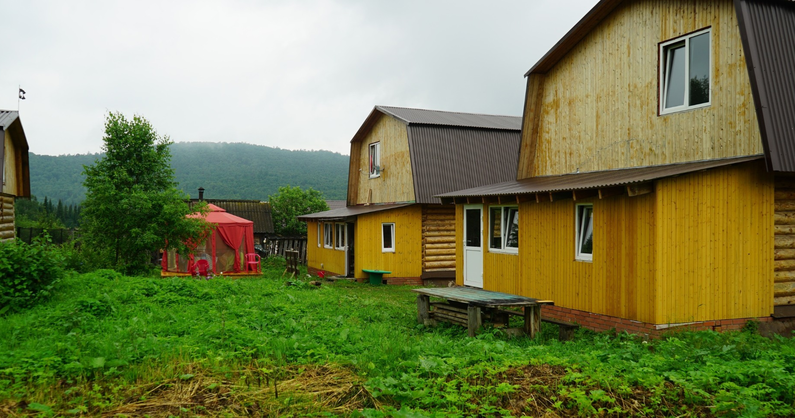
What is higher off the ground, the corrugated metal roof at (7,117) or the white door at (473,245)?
the corrugated metal roof at (7,117)

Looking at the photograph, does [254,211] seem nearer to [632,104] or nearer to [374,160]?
[374,160]

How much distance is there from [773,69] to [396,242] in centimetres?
1382

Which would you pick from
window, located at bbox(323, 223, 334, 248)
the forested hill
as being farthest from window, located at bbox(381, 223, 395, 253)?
the forested hill

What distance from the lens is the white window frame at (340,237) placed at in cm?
2356

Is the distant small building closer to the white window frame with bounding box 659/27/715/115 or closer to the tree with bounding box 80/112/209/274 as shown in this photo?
the tree with bounding box 80/112/209/274

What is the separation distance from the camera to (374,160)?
82.0 ft

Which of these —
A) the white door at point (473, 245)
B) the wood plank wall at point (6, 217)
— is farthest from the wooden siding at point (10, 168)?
the white door at point (473, 245)

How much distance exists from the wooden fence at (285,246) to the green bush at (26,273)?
18.3m

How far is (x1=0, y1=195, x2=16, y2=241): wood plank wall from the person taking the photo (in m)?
17.5

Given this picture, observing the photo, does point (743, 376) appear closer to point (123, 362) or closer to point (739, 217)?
point (739, 217)

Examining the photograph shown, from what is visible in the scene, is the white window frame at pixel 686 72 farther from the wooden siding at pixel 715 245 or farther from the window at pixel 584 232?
the window at pixel 584 232

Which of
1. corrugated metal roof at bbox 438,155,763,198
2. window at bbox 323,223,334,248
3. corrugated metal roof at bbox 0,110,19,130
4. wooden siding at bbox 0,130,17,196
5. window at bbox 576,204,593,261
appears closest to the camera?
corrugated metal roof at bbox 438,155,763,198

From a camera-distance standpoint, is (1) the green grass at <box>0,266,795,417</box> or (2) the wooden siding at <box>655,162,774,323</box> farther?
(2) the wooden siding at <box>655,162,774,323</box>

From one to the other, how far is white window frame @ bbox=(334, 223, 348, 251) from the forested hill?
5424cm
